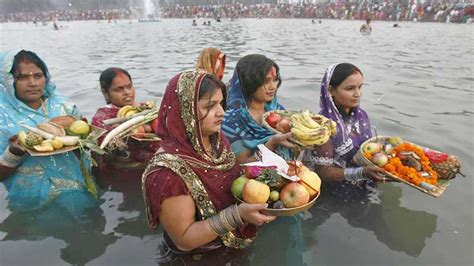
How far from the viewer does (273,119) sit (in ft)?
12.2

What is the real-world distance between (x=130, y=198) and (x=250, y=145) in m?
1.92

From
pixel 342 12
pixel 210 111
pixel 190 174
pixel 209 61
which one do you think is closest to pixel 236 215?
pixel 190 174

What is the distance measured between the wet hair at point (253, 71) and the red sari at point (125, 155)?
1265 mm

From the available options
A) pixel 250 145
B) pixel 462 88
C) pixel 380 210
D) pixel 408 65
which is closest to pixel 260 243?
pixel 250 145

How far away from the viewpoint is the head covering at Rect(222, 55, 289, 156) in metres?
3.69

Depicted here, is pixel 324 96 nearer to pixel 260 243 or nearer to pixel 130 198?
pixel 260 243

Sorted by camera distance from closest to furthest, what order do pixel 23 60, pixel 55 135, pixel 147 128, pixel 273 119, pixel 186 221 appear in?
1. pixel 186 221
2. pixel 55 135
3. pixel 23 60
4. pixel 273 119
5. pixel 147 128

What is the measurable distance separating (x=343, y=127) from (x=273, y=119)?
0.78m

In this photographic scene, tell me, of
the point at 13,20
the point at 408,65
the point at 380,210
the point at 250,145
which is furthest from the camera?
the point at 13,20

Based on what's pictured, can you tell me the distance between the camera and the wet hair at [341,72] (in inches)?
144

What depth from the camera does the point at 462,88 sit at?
31.8 ft

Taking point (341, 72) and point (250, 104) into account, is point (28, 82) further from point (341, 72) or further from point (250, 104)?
point (341, 72)

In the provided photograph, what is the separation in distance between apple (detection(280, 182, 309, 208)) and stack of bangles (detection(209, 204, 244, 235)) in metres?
0.33

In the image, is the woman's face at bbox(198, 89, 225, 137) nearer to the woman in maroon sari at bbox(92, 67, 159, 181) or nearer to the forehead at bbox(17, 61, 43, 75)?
the woman in maroon sari at bbox(92, 67, 159, 181)
